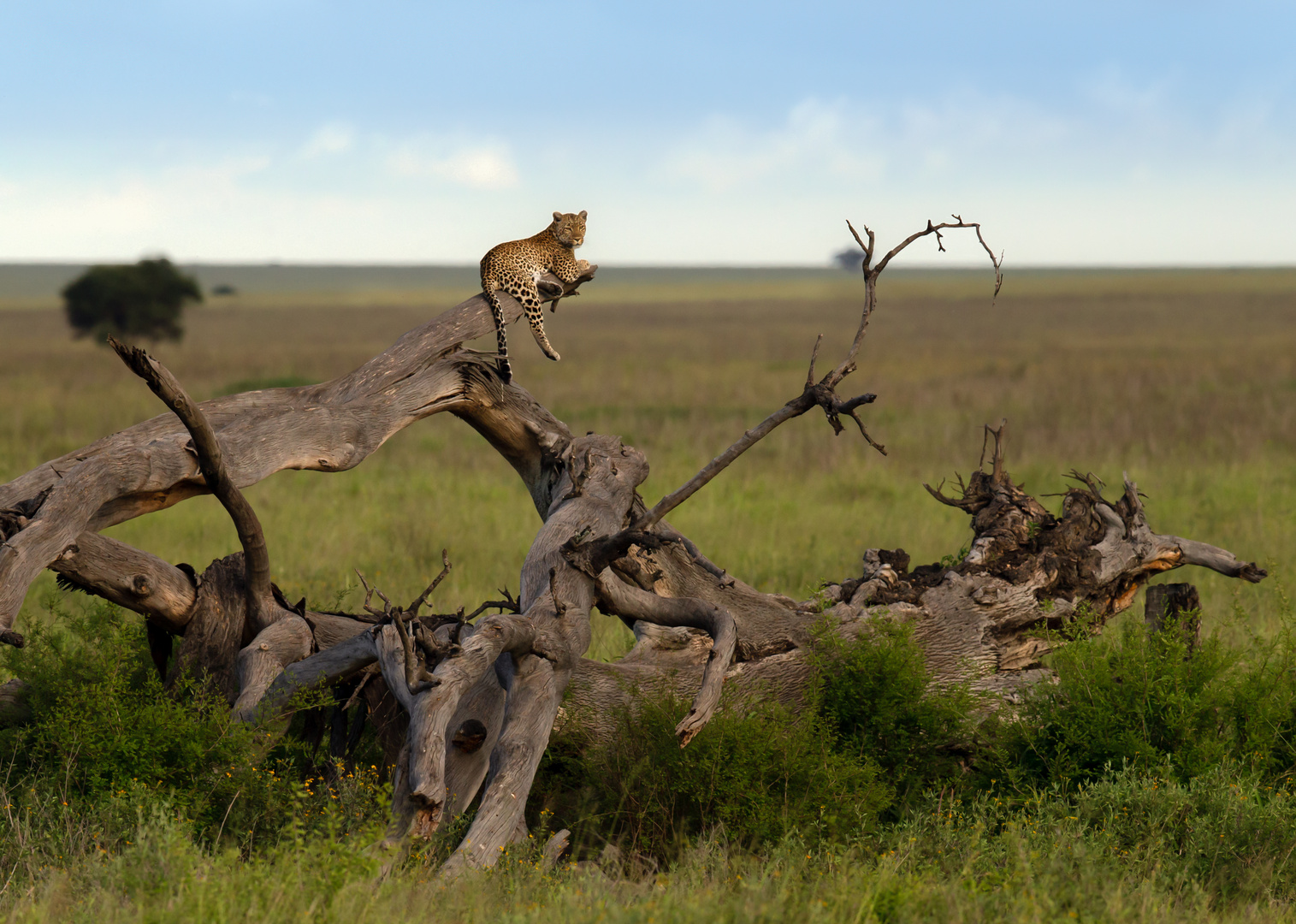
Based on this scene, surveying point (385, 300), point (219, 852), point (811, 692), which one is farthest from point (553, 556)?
point (385, 300)

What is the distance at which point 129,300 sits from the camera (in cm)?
4447

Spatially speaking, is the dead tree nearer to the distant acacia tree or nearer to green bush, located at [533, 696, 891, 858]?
green bush, located at [533, 696, 891, 858]

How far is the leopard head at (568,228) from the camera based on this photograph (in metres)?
6.23

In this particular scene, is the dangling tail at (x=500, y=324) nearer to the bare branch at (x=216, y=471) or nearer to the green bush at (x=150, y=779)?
the bare branch at (x=216, y=471)

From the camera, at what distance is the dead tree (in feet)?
14.7

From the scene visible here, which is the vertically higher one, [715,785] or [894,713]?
[894,713]

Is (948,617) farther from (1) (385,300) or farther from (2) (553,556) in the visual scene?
(1) (385,300)

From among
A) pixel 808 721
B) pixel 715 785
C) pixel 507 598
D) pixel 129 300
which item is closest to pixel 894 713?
pixel 808 721

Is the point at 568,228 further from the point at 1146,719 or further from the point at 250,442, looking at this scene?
the point at 1146,719

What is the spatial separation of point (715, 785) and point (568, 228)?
2.95 meters

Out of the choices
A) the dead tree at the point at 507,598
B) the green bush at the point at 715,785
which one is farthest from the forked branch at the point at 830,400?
the green bush at the point at 715,785

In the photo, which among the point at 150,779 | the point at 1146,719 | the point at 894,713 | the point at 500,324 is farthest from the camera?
the point at 500,324

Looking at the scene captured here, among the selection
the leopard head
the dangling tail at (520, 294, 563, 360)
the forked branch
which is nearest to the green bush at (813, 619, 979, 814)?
the forked branch

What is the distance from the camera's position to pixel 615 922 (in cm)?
356
